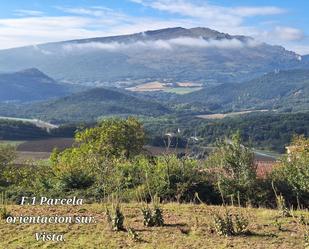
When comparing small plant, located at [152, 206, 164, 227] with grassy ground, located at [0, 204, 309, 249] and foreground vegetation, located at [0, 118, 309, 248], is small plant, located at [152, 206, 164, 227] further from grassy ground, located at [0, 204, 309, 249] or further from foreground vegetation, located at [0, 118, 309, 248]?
grassy ground, located at [0, 204, 309, 249]

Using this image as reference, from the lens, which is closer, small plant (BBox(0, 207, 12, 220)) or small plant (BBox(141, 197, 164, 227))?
small plant (BBox(141, 197, 164, 227))

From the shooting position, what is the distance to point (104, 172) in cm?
2084

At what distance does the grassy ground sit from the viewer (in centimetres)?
1291

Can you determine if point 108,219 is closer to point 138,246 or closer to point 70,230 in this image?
point 70,230

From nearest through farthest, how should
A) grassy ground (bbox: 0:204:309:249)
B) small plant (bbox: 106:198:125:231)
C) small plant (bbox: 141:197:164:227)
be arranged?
1. grassy ground (bbox: 0:204:309:249)
2. small plant (bbox: 106:198:125:231)
3. small plant (bbox: 141:197:164:227)

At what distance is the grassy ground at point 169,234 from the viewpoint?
42.3ft

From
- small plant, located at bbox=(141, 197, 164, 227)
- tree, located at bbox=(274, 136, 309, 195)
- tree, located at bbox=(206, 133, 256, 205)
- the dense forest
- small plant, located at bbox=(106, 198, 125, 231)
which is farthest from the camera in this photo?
the dense forest

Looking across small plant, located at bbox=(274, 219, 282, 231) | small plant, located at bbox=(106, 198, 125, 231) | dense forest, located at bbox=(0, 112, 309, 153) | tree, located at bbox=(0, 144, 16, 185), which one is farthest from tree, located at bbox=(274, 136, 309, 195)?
dense forest, located at bbox=(0, 112, 309, 153)

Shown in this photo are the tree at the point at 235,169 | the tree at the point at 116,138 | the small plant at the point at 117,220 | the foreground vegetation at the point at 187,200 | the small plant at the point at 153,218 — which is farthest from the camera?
the tree at the point at 116,138

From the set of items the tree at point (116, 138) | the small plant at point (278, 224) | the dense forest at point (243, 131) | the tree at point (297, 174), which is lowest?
the dense forest at point (243, 131)

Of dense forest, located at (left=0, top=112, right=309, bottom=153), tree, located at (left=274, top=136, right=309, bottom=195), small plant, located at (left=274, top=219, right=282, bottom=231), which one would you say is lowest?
dense forest, located at (left=0, top=112, right=309, bottom=153)

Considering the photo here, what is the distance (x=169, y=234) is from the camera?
45.3ft

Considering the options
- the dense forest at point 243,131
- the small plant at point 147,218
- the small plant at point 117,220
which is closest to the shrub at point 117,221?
the small plant at point 117,220

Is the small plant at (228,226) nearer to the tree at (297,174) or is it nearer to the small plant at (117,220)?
the small plant at (117,220)
